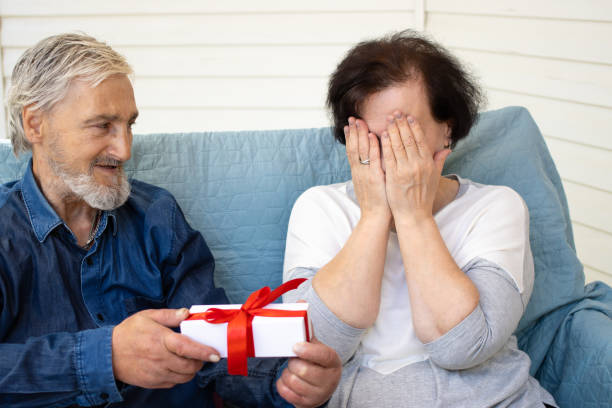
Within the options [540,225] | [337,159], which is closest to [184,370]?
[337,159]

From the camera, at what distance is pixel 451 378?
1486mm

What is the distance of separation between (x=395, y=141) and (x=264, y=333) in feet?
2.01

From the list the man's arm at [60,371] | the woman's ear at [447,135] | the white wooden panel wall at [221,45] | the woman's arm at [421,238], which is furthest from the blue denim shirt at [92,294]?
the white wooden panel wall at [221,45]

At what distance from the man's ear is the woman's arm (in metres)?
0.80

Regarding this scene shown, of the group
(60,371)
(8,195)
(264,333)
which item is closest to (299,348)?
(264,333)

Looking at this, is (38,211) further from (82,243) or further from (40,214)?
(82,243)

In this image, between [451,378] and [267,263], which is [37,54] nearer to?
[267,263]

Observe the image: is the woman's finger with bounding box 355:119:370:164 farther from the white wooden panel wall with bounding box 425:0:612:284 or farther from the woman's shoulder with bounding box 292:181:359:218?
the white wooden panel wall with bounding box 425:0:612:284

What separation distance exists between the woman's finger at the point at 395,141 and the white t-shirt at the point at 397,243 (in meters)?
0.20

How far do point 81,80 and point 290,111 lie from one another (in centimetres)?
199

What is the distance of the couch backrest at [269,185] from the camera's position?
6.13ft

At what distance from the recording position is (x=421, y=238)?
4.92 ft

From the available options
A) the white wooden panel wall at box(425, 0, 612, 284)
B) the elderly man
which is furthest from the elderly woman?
the white wooden panel wall at box(425, 0, 612, 284)

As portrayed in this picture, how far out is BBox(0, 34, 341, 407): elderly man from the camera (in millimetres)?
1388
